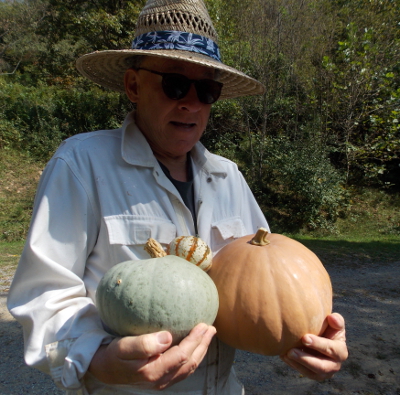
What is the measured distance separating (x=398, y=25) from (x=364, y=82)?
82.4 inches

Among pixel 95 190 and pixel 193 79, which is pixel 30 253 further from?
pixel 193 79

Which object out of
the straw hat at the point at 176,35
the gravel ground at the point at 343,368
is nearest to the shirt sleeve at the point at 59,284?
the straw hat at the point at 176,35

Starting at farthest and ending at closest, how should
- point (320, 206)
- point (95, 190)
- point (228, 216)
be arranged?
point (320, 206) < point (228, 216) < point (95, 190)

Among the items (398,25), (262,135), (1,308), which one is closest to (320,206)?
(262,135)

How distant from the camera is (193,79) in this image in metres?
1.79

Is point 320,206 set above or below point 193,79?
below

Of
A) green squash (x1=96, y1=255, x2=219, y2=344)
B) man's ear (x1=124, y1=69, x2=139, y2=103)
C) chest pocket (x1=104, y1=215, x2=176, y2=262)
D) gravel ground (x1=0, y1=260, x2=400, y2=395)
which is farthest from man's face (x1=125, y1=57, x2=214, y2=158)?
gravel ground (x1=0, y1=260, x2=400, y2=395)

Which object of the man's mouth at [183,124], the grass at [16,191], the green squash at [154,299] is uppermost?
the man's mouth at [183,124]

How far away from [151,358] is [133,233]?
0.59m

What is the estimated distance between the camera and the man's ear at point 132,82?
1.87 meters

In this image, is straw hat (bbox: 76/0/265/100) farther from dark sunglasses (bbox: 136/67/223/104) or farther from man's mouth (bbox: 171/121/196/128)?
man's mouth (bbox: 171/121/196/128)

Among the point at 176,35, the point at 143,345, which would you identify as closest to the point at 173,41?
the point at 176,35

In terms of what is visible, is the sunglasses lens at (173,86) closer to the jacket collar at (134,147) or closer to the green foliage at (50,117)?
the jacket collar at (134,147)

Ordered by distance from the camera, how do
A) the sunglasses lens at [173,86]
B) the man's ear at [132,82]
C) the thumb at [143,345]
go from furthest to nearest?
the man's ear at [132,82], the sunglasses lens at [173,86], the thumb at [143,345]
